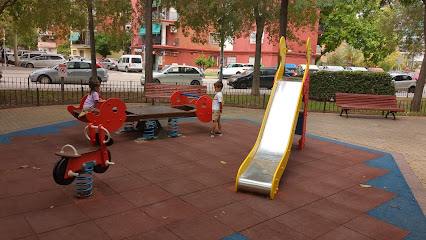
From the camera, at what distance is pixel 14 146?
712cm

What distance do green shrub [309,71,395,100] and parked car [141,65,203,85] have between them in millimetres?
8713

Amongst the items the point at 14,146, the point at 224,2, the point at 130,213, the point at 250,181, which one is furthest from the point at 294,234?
the point at 224,2

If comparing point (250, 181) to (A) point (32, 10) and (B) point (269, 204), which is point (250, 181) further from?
(A) point (32, 10)

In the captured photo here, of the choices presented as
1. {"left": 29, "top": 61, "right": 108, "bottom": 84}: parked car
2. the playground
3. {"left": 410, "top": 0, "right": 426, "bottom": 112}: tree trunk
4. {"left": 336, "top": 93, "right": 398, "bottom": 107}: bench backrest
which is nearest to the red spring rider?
the playground

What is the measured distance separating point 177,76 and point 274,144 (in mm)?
17766

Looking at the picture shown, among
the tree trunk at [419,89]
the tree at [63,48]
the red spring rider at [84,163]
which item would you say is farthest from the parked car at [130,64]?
the red spring rider at [84,163]

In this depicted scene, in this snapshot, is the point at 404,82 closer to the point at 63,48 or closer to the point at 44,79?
the point at 44,79

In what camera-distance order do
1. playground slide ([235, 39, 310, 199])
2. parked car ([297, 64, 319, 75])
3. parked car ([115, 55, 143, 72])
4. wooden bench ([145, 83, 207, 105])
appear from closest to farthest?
playground slide ([235, 39, 310, 199]) < wooden bench ([145, 83, 207, 105]) < parked car ([297, 64, 319, 75]) < parked car ([115, 55, 143, 72])

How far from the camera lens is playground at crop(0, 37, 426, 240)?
162 inches

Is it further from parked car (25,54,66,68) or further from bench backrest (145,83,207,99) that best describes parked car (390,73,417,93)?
parked car (25,54,66,68)

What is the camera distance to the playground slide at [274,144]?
17.3ft

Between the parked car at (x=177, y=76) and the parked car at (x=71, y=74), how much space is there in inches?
137

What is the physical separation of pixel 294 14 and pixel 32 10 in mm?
13808

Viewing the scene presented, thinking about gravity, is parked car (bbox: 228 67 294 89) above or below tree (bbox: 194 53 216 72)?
below
